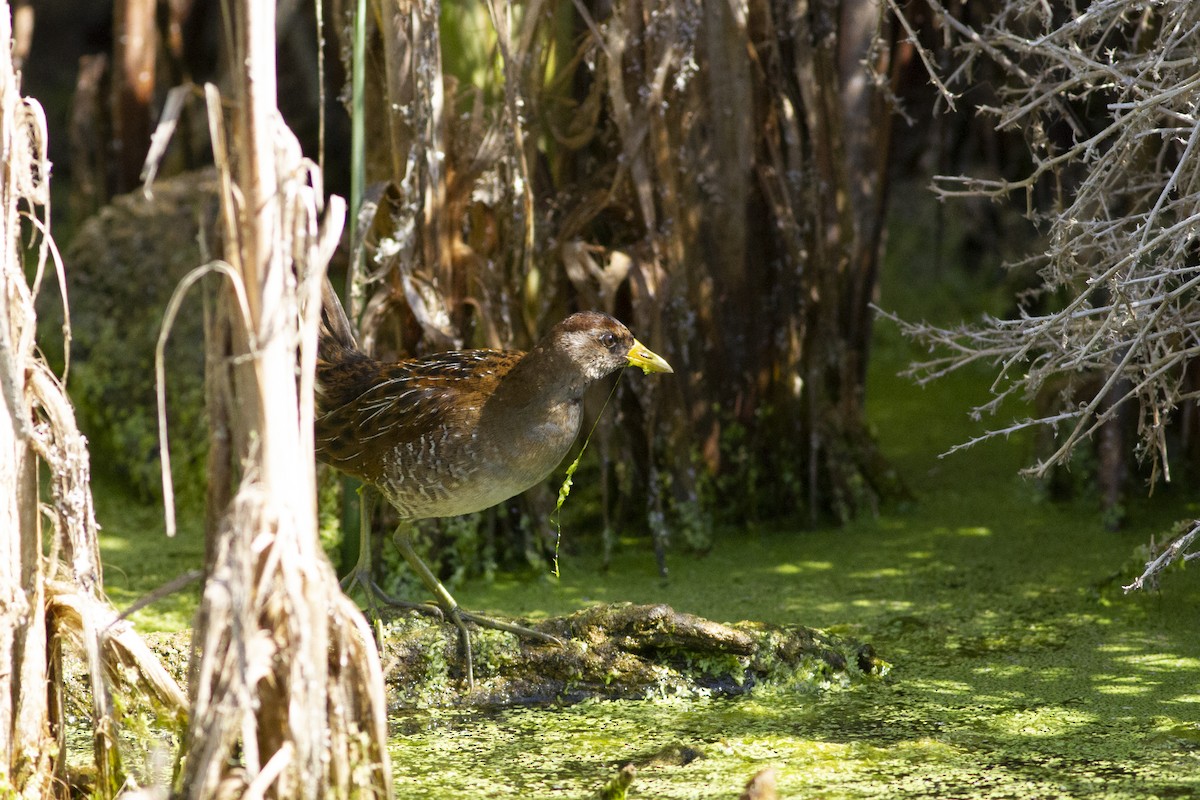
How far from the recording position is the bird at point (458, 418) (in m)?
2.97

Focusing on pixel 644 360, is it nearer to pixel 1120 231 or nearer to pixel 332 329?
pixel 332 329

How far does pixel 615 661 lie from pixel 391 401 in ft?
2.71

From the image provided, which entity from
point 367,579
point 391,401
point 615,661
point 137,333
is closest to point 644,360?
point 391,401

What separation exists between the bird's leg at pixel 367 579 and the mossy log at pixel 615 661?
0.31ft

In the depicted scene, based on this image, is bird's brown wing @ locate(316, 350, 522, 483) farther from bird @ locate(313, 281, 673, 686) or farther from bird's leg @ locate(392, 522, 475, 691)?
bird's leg @ locate(392, 522, 475, 691)

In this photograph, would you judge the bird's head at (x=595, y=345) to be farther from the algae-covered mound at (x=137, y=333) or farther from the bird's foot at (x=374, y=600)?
the algae-covered mound at (x=137, y=333)

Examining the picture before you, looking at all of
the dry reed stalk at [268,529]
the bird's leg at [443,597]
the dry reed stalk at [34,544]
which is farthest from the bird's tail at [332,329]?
the dry reed stalk at [268,529]

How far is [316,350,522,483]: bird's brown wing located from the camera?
304cm

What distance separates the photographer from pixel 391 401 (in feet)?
10.2

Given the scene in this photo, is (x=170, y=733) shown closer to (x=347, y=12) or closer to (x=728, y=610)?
(x=728, y=610)

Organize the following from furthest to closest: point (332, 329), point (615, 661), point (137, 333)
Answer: point (137, 333)
point (332, 329)
point (615, 661)

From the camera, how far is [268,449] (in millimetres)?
1801

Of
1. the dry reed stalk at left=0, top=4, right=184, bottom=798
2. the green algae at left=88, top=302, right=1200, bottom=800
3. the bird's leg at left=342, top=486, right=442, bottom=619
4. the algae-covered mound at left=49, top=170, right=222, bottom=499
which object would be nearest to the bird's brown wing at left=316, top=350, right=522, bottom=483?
the bird's leg at left=342, top=486, right=442, bottom=619

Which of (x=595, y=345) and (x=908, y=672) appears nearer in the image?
(x=908, y=672)
